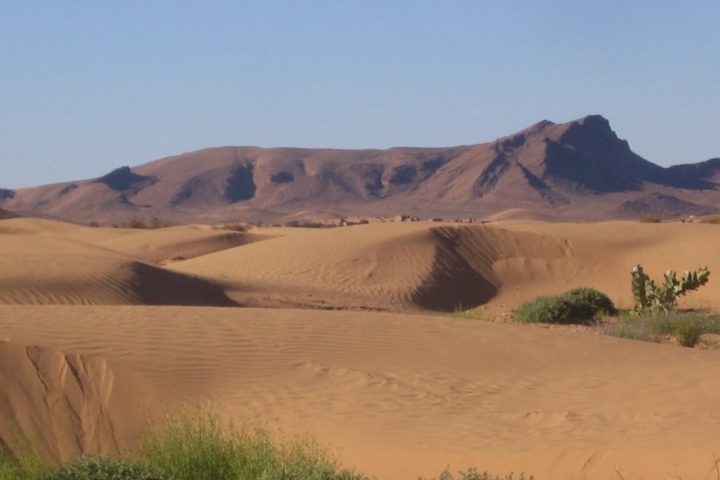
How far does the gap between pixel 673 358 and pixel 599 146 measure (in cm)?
13007

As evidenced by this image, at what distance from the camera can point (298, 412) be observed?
11797 mm

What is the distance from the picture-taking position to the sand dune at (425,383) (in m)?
9.62

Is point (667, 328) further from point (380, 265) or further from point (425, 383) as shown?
point (380, 265)

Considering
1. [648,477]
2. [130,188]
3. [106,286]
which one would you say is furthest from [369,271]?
[130,188]

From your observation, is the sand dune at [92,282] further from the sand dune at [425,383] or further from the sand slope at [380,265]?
the sand dune at [425,383]

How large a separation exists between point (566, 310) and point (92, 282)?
33.0 ft

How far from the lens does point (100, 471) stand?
803 centimetres

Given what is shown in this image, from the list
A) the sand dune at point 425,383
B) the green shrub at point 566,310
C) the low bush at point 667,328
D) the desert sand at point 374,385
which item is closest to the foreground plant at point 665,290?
the green shrub at point 566,310

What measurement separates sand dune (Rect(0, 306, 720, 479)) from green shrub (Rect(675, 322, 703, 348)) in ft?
10.6

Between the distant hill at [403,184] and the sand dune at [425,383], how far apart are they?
9767 centimetres

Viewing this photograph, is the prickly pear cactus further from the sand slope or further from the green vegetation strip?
the green vegetation strip

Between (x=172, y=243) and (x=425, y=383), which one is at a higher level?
(x=172, y=243)

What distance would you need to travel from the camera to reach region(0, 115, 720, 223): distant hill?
4843 inches

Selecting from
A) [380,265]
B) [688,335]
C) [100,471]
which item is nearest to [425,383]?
[100,471]
